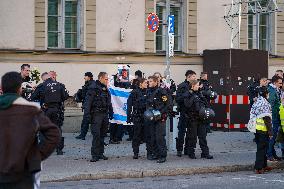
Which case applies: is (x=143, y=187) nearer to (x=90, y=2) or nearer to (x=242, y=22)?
(x=90, y=2)

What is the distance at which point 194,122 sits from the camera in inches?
577

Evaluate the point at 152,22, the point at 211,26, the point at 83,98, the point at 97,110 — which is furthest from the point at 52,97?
the point at 211,26

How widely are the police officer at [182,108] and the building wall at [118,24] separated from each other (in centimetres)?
734

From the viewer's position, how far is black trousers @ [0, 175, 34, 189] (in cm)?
597

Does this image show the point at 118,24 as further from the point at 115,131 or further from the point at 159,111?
the point at 159,111

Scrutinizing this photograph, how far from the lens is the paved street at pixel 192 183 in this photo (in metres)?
11.4

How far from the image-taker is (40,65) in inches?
811

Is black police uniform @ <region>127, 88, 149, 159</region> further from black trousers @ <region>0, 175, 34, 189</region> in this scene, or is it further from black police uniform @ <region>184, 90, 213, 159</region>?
black trousers @ <region>0, 175, 34, 189</region>

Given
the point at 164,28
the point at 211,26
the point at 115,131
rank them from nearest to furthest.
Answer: the point at 115,131 < the point at 164,28 < the point at 211,26

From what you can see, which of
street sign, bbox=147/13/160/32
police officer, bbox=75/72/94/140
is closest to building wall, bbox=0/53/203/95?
police officer, bbox=75/72/94/140

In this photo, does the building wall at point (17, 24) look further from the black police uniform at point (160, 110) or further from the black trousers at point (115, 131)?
the black police uniform at point (160, 110)

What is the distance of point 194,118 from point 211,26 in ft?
32.5

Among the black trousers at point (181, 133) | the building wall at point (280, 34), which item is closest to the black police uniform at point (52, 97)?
the black trousers at point (181, 133)

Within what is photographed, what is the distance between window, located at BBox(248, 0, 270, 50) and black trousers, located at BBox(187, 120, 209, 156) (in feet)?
37.5
